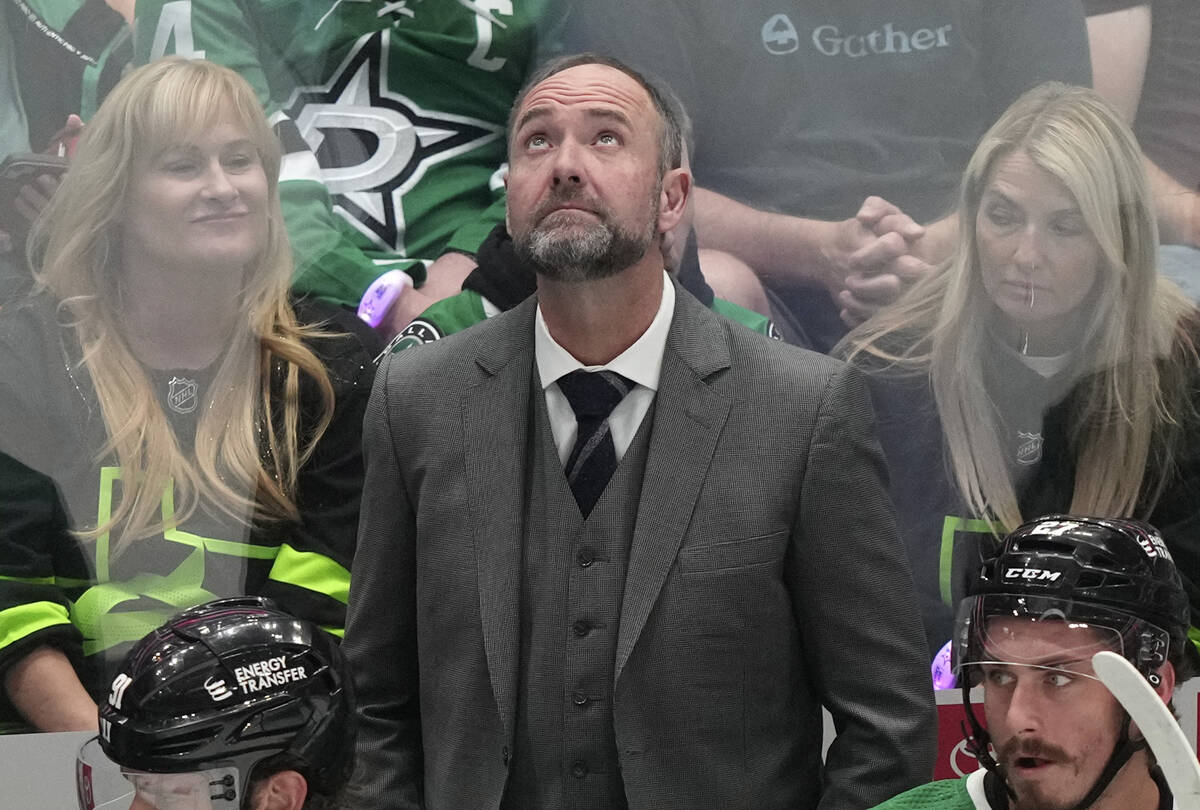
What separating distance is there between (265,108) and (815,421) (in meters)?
1.61

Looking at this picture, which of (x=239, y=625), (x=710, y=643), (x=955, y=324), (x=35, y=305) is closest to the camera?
(x=239, y=625)

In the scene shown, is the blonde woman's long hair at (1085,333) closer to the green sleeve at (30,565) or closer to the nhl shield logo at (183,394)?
the nhl shield logo at (183,394)

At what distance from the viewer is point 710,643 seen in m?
2.43

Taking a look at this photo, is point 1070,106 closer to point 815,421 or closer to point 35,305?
point 815,421

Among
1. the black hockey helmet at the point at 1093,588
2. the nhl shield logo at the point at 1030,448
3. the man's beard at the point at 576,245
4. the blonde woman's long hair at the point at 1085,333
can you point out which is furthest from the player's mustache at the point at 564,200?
the nhl shield logo at the point at 1030,448

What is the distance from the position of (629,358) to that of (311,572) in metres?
1.16

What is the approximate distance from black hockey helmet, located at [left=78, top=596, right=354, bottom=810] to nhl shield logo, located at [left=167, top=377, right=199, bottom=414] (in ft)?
4.72

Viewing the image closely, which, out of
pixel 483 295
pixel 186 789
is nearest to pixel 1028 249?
pixel 483 295

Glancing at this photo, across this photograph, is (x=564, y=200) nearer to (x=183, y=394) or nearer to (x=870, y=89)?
(x=183, y=394)

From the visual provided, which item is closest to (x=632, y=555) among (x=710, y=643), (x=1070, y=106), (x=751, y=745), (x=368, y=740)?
(x=710, y=643)

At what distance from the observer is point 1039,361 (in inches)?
147

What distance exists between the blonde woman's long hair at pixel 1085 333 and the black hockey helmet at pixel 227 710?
2.01 meters

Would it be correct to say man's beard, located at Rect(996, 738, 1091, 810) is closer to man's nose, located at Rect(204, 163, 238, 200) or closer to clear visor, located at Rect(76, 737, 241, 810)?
clear visor, located at Rect(76, 737, 241, 810)

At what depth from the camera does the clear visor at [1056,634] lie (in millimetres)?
2148
